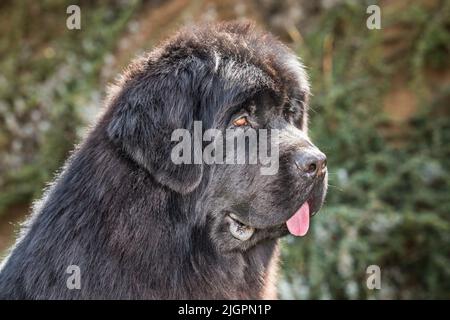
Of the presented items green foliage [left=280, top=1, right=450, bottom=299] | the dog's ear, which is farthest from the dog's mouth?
green foliage [left=280, top=1, right=450, bottom=299]

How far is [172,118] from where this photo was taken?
3.81 meters

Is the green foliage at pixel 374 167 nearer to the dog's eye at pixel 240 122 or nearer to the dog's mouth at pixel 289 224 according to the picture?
the dog's mouth at pixel 289 224

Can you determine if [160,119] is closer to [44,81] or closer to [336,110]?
[336,110]

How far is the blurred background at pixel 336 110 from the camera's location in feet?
23.0

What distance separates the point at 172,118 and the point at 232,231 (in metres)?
0.70

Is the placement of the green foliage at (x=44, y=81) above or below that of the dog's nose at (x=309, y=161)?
above

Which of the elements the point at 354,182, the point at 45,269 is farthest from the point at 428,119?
the point at 45,269

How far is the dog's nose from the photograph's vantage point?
391cm

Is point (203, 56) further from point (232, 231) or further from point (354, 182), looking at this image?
point (354, 182)

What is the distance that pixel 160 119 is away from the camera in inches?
149

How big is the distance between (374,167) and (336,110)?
2.45 feet

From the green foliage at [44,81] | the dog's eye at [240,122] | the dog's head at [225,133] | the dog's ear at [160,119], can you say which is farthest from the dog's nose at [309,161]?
the green foliage at [44,81]

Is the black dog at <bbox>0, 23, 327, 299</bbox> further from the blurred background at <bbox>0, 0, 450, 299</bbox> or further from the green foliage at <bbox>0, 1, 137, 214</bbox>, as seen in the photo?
the green foliage at <bbox>0, 1, 137, 214</bbox>

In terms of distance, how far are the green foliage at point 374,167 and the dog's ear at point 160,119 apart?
2897 mm
